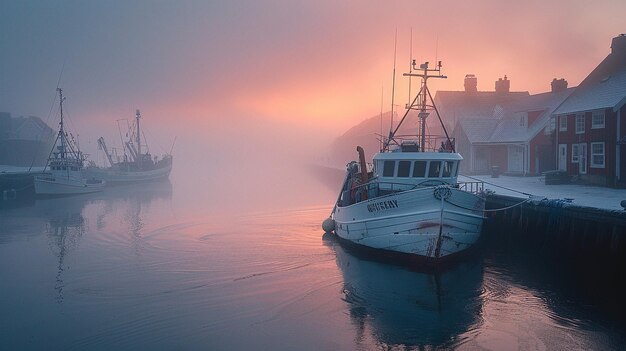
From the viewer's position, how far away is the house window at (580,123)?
107 feet

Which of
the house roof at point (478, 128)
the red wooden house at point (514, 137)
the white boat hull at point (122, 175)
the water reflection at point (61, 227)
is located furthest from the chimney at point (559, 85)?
the white boat hull at point (122, 175)

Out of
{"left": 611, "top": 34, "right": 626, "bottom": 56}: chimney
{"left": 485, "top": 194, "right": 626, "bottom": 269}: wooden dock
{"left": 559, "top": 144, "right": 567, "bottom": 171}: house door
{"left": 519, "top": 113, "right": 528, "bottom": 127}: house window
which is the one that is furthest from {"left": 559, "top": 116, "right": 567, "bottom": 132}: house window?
{"left": 485, "top": 194, "right": 626, "bottom": 269}: wooden dock

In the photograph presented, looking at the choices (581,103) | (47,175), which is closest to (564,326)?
(581,103)

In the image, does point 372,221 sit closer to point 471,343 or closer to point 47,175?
point 471,343

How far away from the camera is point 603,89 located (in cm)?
3212

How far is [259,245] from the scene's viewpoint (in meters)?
27.4

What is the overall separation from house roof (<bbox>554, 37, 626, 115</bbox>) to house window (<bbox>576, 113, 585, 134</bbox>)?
59 cm

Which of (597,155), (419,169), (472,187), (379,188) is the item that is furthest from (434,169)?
(597,155)

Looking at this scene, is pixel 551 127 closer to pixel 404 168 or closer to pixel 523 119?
pixel 523 119

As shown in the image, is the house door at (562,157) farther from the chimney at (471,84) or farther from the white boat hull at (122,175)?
the white boat hull at (122,175)

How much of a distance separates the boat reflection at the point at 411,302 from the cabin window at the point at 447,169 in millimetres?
4077

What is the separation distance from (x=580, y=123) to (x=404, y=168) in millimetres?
17017

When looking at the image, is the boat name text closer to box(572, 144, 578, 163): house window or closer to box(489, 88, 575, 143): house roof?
box(572, 144, 578, 163): house window

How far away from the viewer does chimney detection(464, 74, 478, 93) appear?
2459 inches
